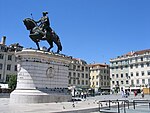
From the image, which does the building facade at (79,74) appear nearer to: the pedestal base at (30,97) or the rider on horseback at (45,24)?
the rider on horseback at (45,24)

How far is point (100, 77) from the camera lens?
9188cm

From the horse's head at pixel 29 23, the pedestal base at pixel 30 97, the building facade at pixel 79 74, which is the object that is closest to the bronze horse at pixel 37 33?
the horse's head at pixel 29 23

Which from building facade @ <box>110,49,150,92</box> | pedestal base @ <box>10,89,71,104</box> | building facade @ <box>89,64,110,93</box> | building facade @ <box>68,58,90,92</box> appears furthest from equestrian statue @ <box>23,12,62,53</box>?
building facade @ <box>89,64,110,93</box>

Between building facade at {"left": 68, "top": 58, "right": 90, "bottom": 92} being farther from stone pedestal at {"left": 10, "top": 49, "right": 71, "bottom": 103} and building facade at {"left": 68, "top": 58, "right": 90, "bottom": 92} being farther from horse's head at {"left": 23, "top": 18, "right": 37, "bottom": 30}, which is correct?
horse's head at {"left": 23, "top": 18, "right": 37, "bottom": 30}

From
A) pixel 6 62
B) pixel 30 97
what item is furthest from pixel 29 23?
pixel 6 62

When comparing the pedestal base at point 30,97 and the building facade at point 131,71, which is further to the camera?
the building facade at point 131,71

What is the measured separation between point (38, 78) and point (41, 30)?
5.98 meters

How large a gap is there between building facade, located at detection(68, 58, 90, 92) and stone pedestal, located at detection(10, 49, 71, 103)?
53690mm

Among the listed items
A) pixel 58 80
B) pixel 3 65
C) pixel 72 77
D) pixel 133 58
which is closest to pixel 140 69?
pixel 133 58

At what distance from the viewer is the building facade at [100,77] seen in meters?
91.6

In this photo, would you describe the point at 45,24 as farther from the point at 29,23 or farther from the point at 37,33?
the point at 29,23

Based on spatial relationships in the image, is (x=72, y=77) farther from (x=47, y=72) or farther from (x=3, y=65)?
(x=47, y=72)

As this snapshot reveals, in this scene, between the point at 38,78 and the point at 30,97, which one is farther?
the point at 38,78

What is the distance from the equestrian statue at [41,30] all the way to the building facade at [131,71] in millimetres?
60131
